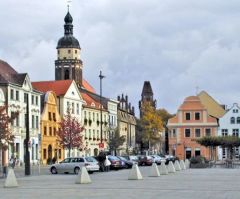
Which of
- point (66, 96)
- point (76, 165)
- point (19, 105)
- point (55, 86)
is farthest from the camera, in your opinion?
point (55, 86)

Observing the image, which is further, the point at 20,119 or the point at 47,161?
the point at 47,161

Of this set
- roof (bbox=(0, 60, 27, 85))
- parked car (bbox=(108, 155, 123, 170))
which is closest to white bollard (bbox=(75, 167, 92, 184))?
parked car (bbox=(108, 155, 123, 170))

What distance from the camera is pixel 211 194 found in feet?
80.7

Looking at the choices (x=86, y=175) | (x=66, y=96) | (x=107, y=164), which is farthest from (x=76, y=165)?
(x=66, y=96)

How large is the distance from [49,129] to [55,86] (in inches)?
428

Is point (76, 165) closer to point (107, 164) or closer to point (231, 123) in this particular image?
→ point (107, 164)

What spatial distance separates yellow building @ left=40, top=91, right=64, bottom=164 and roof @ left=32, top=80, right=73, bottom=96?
4.15m

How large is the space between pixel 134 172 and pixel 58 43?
114 m

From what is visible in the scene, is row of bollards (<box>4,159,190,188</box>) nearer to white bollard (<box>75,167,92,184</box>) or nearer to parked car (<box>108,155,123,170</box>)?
white bollard (<box>75,167,92,184</box>)

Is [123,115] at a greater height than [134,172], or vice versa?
[123,115]

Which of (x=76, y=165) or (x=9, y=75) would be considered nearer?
(x=76, y=165)

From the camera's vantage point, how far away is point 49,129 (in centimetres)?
9350

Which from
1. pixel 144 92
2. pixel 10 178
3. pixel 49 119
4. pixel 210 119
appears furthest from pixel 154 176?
pixel 144 92

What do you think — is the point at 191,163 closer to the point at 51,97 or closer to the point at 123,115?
the point at 51,97
